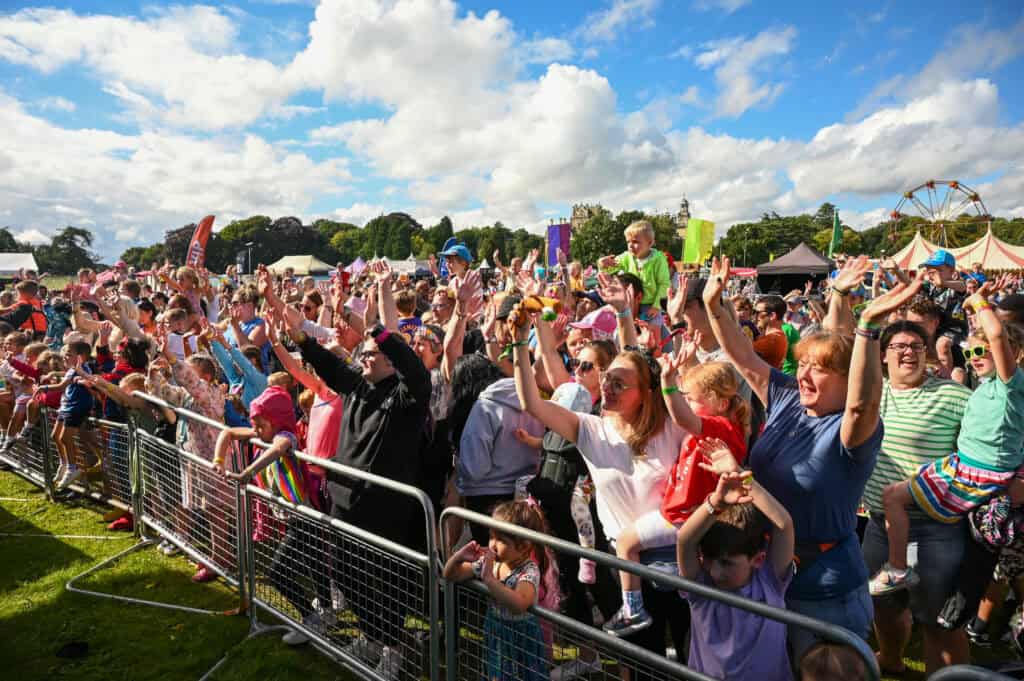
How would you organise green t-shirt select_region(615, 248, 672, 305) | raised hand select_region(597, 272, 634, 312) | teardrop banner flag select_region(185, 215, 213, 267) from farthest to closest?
teardrop banner flag select_region(185, 215, 213, 267) → green t-shirt select_region(615, 248, 672, 305) → raised hand select_region(597, 272, 634, 312)

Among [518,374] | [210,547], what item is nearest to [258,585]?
[210,547]

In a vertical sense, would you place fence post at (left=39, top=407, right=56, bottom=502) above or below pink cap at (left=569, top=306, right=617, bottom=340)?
below

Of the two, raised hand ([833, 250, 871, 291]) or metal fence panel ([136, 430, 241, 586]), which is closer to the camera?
raised hand ([833, 250, 871, 291])

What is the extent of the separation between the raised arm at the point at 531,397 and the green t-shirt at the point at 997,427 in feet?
6.40

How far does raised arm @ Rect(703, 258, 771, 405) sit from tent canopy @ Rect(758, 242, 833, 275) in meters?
24.8

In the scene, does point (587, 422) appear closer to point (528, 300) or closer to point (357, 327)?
point (528, 300)

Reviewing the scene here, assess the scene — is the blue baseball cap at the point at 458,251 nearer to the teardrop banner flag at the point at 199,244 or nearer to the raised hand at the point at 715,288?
the raised hand at the point at 715,288

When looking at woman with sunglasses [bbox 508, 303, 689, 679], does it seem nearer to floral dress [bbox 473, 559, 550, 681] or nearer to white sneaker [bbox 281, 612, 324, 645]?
floral dress [bbox 473, 559, 550, 681]

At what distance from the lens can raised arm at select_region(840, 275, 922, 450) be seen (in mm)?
2141

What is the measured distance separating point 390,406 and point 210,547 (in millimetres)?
2386

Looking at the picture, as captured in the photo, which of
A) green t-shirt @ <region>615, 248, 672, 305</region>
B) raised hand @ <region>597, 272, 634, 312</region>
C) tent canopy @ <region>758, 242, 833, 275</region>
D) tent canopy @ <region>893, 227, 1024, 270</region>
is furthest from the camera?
tent canopy @ <region>893, 227, 1024, 270</region>

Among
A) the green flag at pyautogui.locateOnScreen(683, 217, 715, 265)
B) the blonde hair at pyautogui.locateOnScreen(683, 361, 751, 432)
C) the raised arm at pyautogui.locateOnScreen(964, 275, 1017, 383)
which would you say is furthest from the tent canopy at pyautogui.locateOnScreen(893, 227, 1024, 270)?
the blonde hair at pyautogui.locateOnScreen(683, 361, 751, 432)

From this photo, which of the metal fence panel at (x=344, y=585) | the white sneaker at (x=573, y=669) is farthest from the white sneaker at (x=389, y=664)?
the white sneaker at (x=573, y=669)

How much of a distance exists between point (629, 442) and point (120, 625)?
4.00 metres
